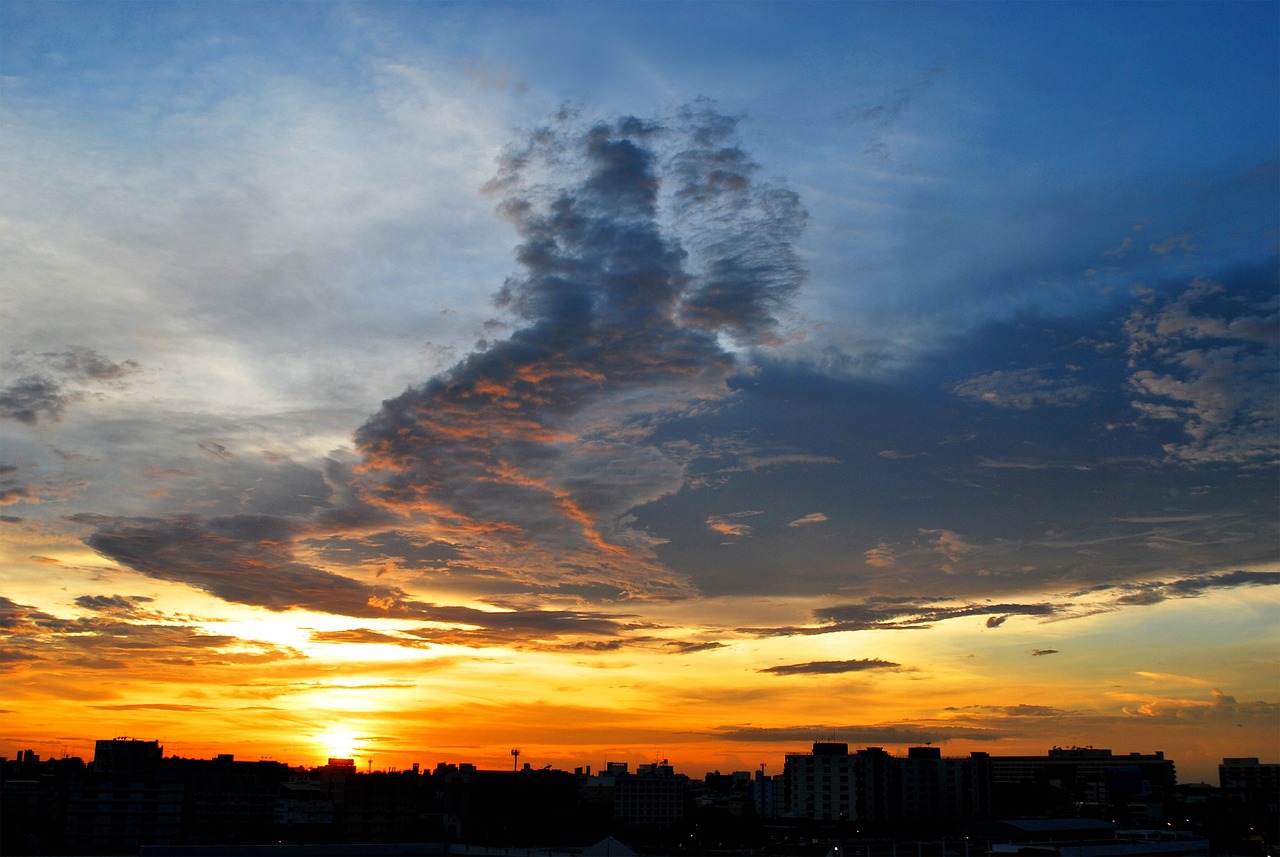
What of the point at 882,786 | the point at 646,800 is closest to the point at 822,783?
the point at 882,786

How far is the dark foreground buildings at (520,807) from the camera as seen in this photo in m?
96.2

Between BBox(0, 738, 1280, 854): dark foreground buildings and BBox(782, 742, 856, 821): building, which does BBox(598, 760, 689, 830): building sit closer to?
BBox(0, 738, 1280, 854): dark foreground buildings

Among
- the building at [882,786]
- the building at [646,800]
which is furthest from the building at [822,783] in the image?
the building at [646,800]

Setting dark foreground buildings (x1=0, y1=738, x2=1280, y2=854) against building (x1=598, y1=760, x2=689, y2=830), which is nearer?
dark foreground buildings (x1=0, y1=738, x2=1280, y2=854)

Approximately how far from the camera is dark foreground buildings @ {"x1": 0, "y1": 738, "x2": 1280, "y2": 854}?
3789 inches

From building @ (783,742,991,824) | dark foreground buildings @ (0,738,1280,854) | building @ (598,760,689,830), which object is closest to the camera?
dark foreground buildings @ (0,738,1280,854)

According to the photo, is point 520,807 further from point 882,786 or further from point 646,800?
point 882,786

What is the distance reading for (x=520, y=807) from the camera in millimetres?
151875

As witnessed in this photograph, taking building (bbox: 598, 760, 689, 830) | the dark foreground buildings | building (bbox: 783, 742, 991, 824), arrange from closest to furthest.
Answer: the dark foreground buildings, building (bbox: 783, 742, 991, 824), building (bbox: 598, 760, 689, 830)

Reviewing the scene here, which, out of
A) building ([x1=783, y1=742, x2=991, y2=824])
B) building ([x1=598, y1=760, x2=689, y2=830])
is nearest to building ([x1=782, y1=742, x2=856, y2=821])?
building ([x1=783, y1=742, x2=991, y2=824])

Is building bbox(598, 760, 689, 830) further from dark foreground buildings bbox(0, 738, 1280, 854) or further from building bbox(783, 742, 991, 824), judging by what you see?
building bbox(783, 742, 991, 824)

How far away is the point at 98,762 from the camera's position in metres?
146

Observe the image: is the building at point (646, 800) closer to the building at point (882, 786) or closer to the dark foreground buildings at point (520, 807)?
the dark foreground buildings at point (520, 807)

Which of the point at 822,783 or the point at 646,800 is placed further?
the point at 646,800
